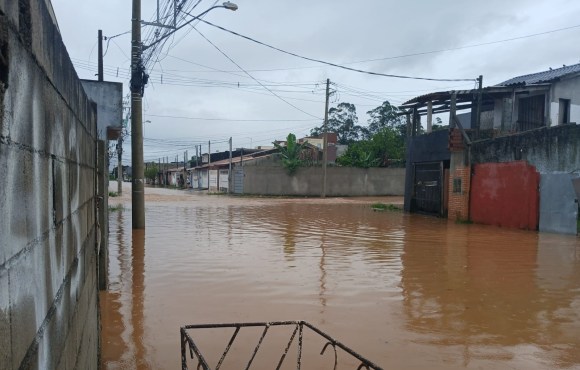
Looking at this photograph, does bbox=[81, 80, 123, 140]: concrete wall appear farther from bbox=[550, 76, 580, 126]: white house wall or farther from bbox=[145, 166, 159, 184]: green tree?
bbox=[145, 166, 159, 184]: green tree

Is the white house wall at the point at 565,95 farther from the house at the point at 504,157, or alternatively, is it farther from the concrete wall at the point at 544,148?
the concrete wall at the point at 544,148

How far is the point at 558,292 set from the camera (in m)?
7.00

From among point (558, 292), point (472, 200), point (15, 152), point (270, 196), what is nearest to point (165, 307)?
point (15, 152)

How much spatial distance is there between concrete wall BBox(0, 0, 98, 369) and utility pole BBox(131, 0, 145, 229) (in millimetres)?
11335

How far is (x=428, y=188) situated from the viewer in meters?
20.2

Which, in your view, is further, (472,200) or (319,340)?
(472,200)

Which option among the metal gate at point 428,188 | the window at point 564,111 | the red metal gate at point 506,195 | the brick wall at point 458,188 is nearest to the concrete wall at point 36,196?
the red metal gate at point 506,195

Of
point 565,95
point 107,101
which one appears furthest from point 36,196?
point 565,95

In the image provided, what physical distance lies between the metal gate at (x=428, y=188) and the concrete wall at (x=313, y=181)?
17726mm

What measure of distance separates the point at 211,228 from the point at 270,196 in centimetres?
2360

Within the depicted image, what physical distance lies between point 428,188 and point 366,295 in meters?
14.4

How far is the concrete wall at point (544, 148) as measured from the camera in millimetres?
13211

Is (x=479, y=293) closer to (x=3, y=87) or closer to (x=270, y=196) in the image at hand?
(x=3, y=87)

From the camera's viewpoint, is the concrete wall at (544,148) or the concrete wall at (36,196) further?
the concrete wall at (544,148)
